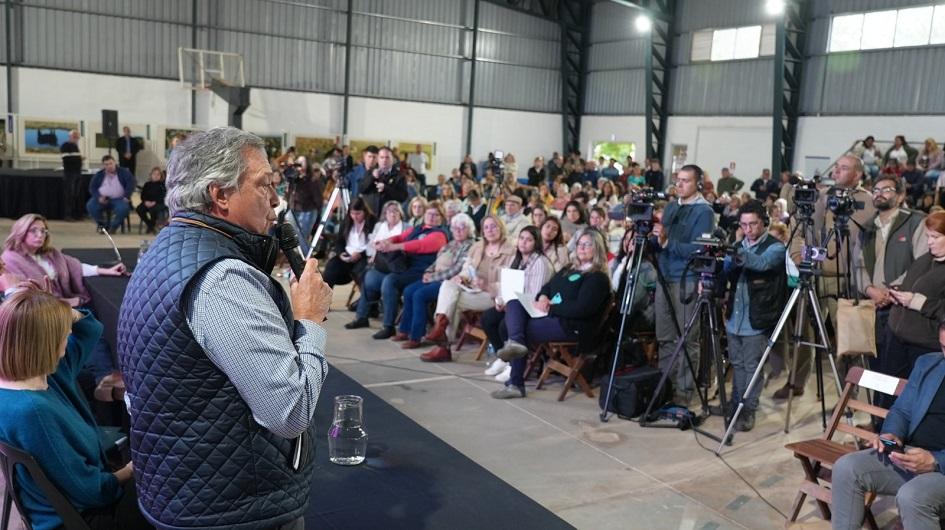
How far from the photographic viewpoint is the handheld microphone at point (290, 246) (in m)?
1.66

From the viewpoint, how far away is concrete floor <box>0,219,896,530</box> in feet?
11.8

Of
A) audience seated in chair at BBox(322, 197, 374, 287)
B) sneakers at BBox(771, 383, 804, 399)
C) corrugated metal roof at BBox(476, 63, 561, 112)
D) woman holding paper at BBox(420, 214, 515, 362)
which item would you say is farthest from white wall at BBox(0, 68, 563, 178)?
sneakers at BBox(771, 383, 804, 399)

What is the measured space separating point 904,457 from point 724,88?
1508cm

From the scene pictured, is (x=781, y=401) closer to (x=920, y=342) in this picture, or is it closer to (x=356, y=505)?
(x=920, y=342)

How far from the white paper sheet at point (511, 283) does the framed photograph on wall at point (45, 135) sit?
13.2 metres

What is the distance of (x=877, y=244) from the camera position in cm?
482

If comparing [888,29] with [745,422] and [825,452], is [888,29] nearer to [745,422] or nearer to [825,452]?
[745,422]

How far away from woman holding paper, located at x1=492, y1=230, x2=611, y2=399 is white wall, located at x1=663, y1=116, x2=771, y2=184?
11772 millimetres

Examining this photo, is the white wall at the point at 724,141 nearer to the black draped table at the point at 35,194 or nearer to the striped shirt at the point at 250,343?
the black draped table at the point at 35,194

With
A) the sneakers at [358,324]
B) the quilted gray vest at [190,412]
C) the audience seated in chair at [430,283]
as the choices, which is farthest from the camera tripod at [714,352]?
the quilted gray vest at [190,412]

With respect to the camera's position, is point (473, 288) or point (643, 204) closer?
point (643, 204)

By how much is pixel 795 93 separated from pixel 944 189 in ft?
18.6

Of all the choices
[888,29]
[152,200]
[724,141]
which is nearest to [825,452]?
[152,200]

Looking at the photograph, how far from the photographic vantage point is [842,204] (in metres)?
4.37
